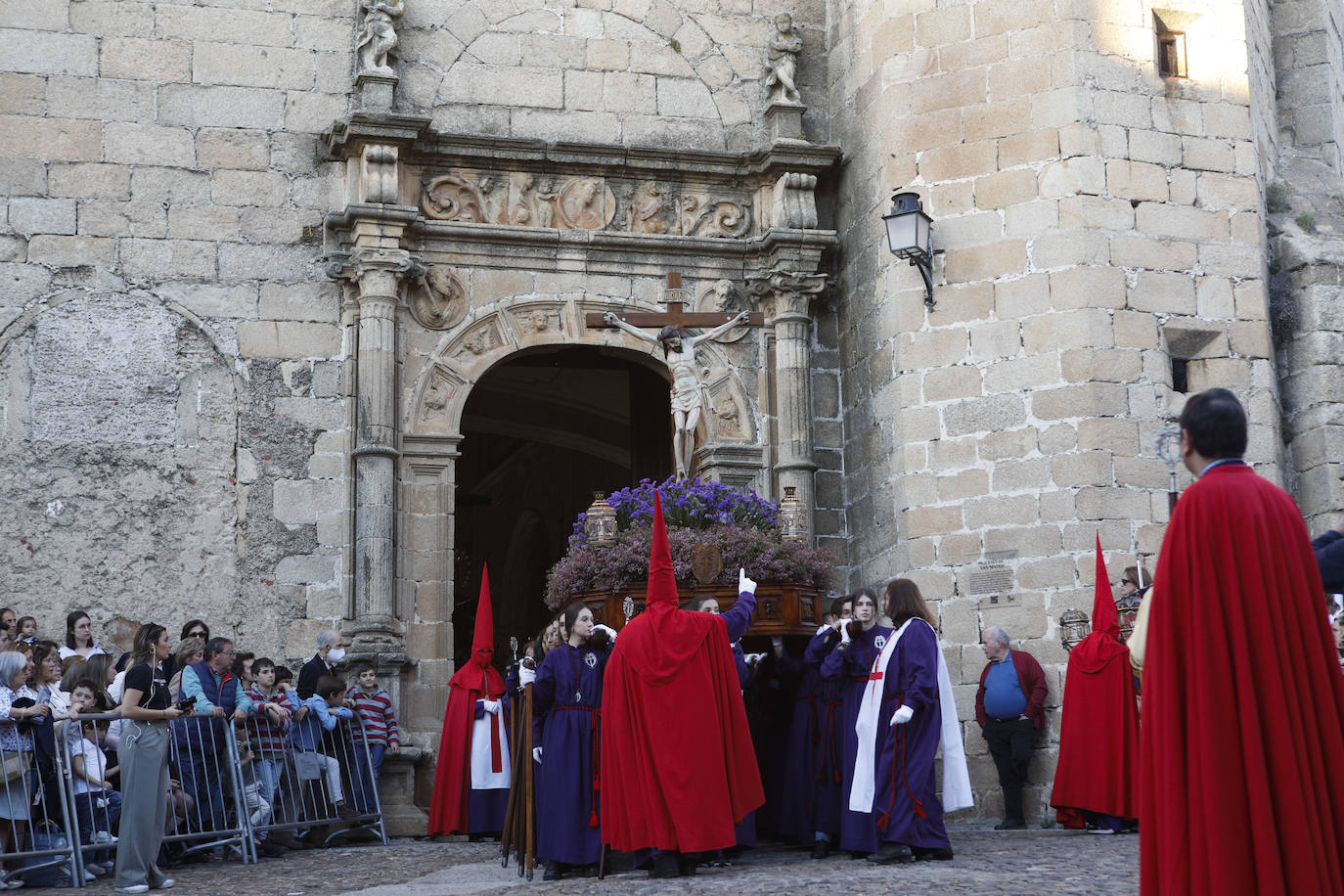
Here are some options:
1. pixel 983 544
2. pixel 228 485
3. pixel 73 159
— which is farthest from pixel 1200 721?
pixel 73 159

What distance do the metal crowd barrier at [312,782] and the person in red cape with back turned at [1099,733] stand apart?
4297mm

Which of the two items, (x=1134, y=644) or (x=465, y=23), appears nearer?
(x=1134, y=644)

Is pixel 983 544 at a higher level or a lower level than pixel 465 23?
lower

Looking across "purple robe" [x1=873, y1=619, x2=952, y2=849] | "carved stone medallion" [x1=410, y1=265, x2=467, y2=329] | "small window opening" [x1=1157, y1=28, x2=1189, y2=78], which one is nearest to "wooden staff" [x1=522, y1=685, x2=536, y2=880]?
"purple robe" [x1=873, y1=619, x2=952, y2=849]

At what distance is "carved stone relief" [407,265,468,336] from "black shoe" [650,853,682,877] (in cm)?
553

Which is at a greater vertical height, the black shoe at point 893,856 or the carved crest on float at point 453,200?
the carved crest on float at point 453,200

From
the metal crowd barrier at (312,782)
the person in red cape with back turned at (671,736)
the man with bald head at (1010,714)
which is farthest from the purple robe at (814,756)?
the metal crowd barrier at (312,782)

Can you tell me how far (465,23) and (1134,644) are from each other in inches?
372

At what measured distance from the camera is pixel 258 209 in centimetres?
1191

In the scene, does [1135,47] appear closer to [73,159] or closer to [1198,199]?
[1198,199]

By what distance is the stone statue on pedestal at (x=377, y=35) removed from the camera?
1214cm

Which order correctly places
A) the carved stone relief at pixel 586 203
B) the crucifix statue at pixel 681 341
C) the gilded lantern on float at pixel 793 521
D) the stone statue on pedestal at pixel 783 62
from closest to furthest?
the gilded lantern on float at pixel 793 521, the crucifix statue at pixel 681 341, the carved stone relief at pixel 586 203, the stone statue on pedestal at pixel 783 62

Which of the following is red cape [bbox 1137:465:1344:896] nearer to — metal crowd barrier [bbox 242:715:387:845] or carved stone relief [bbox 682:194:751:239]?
metal crowd barrier [bbox 242:715:387:845]

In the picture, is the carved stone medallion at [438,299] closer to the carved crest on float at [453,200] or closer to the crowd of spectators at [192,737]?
the carved crest on float at [453,200]
